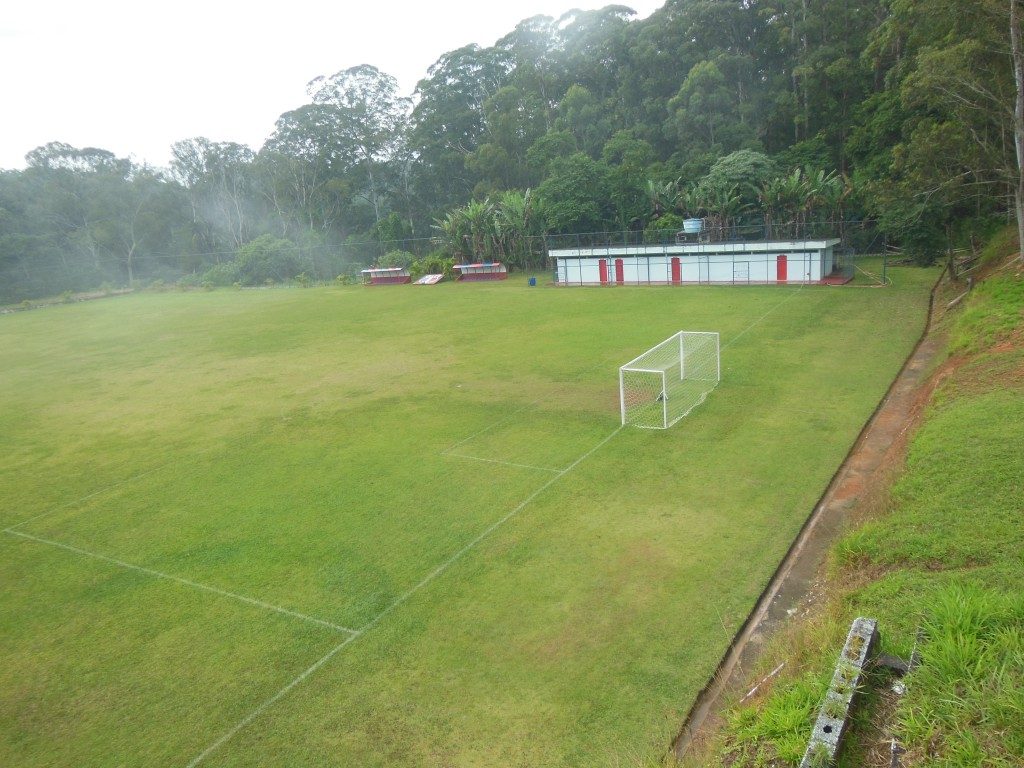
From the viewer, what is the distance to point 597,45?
62531mm

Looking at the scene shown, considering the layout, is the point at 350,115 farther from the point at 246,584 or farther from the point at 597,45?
the point at 246,584

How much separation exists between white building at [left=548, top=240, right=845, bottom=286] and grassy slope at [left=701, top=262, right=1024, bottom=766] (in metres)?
21.3

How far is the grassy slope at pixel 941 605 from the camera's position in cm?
352

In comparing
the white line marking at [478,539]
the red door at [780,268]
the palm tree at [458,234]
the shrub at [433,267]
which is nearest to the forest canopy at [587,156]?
the palm tree at [458,234]

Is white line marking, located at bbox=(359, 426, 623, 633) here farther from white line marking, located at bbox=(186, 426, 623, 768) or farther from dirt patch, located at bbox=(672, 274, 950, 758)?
dirt patch, located at bbox=(672, 274, 950, 758)

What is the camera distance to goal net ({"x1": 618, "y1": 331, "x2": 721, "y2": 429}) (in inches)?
554

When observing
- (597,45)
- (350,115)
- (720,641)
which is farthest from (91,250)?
(720,641)

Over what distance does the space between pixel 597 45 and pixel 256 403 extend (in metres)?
56.6

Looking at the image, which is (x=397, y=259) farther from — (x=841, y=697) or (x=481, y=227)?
(x=841, y=697)

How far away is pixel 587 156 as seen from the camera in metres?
50.2

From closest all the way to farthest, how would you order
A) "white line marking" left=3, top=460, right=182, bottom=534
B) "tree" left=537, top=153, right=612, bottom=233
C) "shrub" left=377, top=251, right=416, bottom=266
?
"white line marking" left=3, top=460, right=182, bottom=534
"tree" left=537, top=153, right=612, bottom=233
"shrub" left=377, top=251, right=416, bottom=266

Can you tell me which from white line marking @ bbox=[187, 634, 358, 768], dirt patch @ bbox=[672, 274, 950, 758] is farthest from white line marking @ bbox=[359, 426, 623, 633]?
dirt patch @ bbox=[672, 274, 950, 758]

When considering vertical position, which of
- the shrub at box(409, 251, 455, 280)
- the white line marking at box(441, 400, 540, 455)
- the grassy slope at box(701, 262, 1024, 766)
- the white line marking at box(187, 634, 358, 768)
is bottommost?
the white line marking at box(187, 634, 358, 768)

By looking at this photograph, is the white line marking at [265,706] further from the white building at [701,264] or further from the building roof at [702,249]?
the white building at [701,264]
